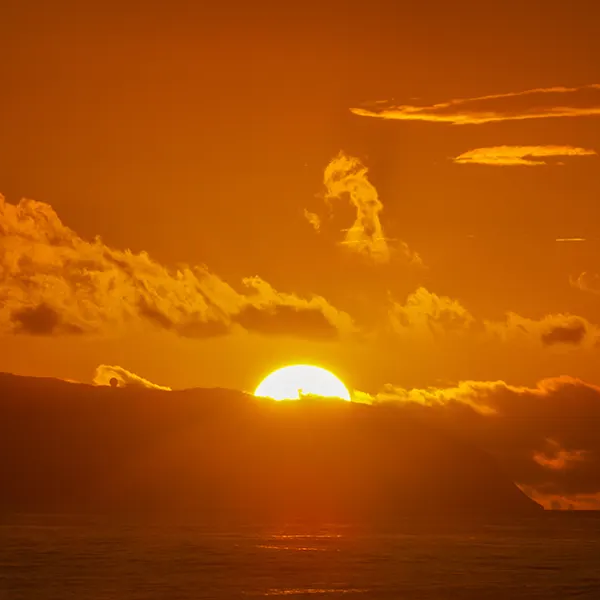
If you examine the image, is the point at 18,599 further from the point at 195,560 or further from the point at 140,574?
the point at 195,560

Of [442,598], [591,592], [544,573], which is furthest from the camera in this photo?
[544,573]

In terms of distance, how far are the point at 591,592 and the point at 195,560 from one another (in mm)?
64443

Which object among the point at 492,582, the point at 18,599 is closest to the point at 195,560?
the point at 492,582

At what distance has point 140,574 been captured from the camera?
16462 centimetres

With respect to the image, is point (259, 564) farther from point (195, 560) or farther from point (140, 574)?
point (140, 574)

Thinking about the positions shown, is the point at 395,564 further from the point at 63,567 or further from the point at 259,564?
the point at 63,567

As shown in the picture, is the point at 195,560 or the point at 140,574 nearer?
the point at 140,574

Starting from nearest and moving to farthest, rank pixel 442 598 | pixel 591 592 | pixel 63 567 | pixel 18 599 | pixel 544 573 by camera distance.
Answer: pixel 18 599, pixel 442 598, pixel 591 592, pixel 63 567, pixel 544 573

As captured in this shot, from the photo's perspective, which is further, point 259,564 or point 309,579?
point 259,564

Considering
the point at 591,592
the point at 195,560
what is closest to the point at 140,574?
the point at 195,560

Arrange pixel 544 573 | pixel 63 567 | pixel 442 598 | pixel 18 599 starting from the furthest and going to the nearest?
pixel 544 573 → pixel 63 567 → pixel 442 598 → pixel 18 599

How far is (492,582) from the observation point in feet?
556

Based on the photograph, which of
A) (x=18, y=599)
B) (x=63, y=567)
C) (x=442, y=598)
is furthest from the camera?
(x=63, y=567)

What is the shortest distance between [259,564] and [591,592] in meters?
55.8
